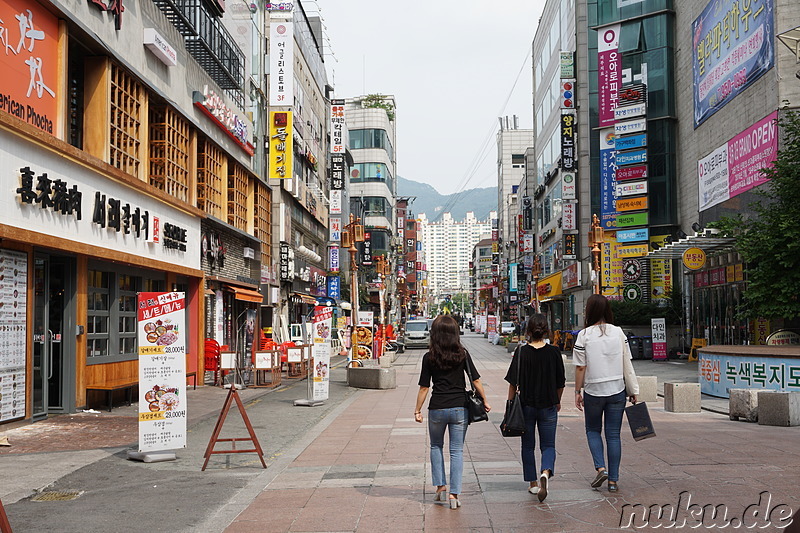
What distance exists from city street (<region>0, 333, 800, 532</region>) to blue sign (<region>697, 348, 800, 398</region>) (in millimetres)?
2061

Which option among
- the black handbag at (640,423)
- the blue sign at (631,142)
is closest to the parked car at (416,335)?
the blue sign at (631,142)

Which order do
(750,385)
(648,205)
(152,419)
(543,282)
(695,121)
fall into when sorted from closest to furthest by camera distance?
(152,419), (750,385), (695,121), (648,205), (543,282)

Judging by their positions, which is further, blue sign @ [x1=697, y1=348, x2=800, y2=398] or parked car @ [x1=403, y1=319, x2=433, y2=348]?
parked car @ [x1=403, y1=319, x2=433, y2=348]

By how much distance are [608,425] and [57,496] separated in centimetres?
551

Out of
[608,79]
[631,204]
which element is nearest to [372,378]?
[631,204]

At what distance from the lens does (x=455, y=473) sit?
24.1ft

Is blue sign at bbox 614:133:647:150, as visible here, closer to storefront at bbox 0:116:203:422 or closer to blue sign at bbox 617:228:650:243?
blue sign at bbox 617:228:650:243

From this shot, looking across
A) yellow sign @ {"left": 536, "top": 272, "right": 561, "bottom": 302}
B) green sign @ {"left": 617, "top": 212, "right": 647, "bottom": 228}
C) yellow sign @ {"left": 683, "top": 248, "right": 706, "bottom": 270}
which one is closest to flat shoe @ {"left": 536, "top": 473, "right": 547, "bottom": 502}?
yellow sign @ {"left": 683, "top": 248, "right": 706, "bottom": 270}

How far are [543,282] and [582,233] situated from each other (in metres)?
17.4

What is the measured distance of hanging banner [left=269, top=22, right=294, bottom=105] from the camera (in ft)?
107

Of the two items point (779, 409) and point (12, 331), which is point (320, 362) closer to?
point (12, 331)

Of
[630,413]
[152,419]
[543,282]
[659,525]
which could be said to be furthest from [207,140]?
[543,282]

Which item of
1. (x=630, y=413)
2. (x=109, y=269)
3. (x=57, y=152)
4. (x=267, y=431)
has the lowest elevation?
(x=267, y=431)

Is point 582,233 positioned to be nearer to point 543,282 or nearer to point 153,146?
point 543,282
